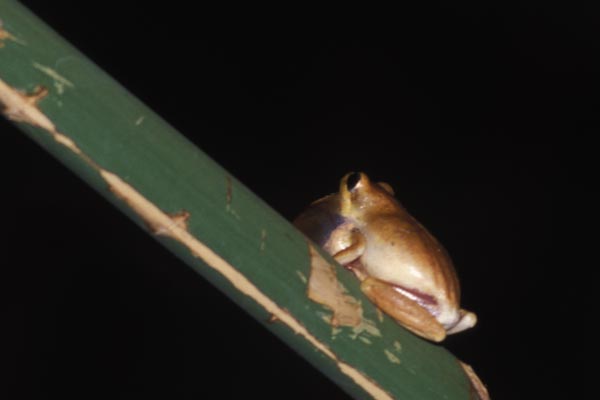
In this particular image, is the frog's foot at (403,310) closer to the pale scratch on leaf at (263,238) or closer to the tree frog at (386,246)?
the tree frog at (386,246)

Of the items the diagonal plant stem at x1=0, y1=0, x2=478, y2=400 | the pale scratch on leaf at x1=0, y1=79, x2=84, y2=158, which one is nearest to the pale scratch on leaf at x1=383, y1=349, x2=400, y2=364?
the diagonal plant stem at x1=0, y1=0, x2=478, y2=400

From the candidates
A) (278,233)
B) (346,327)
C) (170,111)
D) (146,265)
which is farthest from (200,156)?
(170,111)

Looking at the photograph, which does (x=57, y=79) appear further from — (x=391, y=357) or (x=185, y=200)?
(x=391, y=357)

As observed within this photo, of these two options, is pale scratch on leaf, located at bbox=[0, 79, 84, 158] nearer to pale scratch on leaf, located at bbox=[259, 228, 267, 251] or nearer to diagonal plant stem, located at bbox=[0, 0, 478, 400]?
diagonal plant stem, located at bbox=[0, 0, 478, 400]

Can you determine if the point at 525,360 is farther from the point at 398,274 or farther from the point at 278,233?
the point at 278,233

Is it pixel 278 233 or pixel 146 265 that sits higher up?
pixel 146 265

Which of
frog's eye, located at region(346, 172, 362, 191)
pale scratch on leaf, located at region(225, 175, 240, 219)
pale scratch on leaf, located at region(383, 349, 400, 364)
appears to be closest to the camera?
pale scratch on leaf, located at region(225, 175, 240, 219)

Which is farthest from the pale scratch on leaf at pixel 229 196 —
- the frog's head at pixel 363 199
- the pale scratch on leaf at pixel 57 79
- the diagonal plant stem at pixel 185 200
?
the frog's head at pixel 363 199
